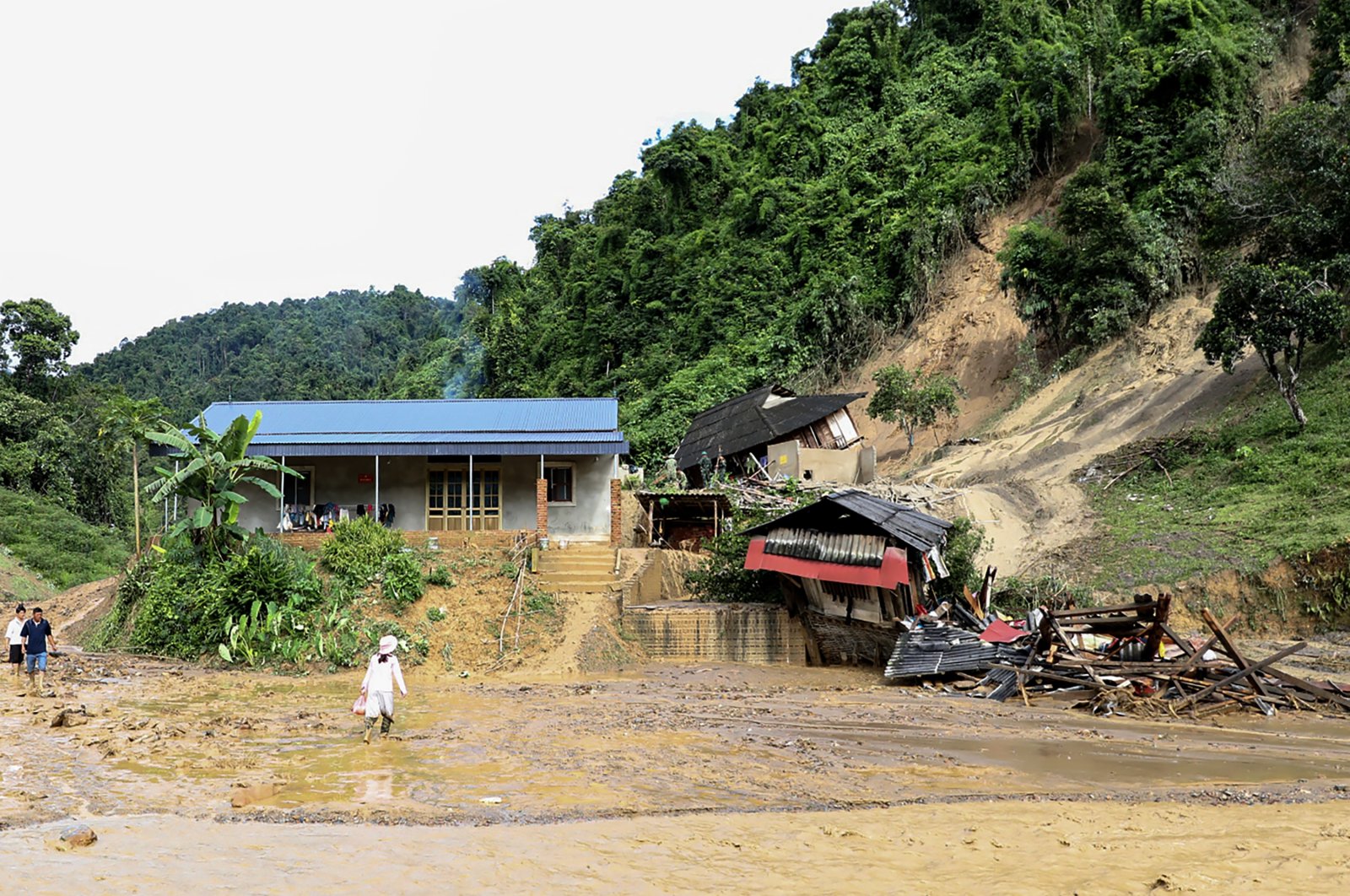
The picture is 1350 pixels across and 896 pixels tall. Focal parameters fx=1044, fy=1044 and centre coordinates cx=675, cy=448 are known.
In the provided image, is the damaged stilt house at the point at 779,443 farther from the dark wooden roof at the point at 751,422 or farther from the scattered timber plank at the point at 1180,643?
the scattered timber plank at the point at 1180,643

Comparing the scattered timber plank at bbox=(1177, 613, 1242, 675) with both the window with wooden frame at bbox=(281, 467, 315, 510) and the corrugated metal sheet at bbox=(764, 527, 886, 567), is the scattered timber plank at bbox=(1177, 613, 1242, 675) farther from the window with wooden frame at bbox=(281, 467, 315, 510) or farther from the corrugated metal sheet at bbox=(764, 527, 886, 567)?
the window with wooden frame at bbox=(281, 467, 315, 510)

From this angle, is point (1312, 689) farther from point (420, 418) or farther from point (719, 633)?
point (420, 418)

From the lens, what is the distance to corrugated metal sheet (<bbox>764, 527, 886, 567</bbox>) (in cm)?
1734

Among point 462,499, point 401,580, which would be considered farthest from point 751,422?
point 401,580

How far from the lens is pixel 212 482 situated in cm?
1819

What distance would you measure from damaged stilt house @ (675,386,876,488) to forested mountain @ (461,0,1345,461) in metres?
5.60

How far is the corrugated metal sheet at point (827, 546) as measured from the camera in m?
17.3

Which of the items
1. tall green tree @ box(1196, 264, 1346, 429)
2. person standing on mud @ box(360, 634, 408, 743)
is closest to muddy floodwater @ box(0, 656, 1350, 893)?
person standing on mud @ box(360, 634, 408, 743)

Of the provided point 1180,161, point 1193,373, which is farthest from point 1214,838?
point 1180,161

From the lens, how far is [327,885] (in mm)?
6957

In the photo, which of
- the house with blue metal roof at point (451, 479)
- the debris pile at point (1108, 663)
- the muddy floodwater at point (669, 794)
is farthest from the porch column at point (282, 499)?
the debris pile at point (1108, 663)

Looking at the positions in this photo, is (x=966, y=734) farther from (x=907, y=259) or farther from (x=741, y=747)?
(x=907, y=259)

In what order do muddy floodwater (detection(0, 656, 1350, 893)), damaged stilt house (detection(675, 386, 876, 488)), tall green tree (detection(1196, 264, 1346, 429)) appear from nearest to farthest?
muddy floodwater (detection(0, 656, 1350, 893)), tall green tree (detection(1196, 264, 1346, 429)), damaged stilt house (detection(675, 386, 876, 488))

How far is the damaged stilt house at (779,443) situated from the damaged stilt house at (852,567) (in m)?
8.39
